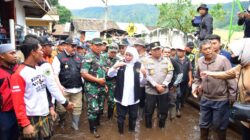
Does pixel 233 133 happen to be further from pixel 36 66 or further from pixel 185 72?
pixel 36 66

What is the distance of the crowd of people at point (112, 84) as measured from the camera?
3.49 meters

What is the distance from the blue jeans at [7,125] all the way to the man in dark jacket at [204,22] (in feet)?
18.3

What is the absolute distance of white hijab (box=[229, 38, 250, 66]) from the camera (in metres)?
3.44

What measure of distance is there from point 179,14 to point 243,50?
1839cm

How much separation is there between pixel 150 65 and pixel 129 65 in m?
0.62

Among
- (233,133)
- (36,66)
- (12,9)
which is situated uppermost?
(12,9)

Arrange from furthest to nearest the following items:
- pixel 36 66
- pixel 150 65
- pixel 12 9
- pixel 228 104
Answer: pixel 12 9 → pixel 150 65 → pixel 228 104 → pixel 36 66

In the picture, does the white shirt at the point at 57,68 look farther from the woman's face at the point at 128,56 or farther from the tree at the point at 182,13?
the tree at the point at 182,13

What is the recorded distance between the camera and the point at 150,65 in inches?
245

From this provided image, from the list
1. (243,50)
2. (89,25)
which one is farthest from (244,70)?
(89,25)

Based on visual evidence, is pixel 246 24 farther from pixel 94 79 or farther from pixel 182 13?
pixel 182 13

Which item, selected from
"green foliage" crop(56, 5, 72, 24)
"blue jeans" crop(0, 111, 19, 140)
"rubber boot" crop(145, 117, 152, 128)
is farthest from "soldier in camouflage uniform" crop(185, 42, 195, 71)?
"green foliage" crop(56, 5, 72, 24)

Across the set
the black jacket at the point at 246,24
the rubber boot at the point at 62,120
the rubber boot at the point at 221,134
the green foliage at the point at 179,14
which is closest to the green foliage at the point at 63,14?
the green foliage at the point at 179,14

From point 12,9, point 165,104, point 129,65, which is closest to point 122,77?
point 129,65
